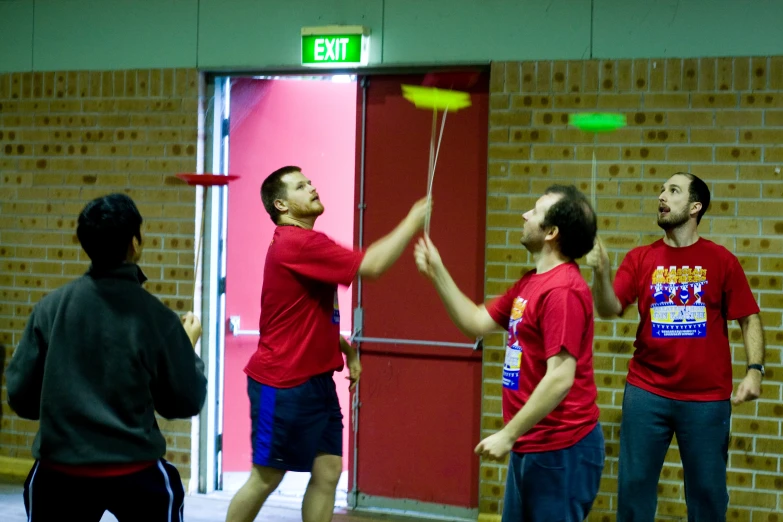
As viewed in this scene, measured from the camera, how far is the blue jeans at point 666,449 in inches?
129

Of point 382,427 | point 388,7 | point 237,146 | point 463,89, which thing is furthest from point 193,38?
point 382,427

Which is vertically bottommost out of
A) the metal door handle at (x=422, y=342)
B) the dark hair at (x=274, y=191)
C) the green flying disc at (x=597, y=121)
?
the metal door handle at (x=422, y=342)

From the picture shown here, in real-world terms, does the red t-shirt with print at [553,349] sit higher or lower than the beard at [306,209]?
lower

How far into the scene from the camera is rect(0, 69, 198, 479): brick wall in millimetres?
4730

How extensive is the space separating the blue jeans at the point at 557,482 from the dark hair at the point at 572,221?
0.52 m

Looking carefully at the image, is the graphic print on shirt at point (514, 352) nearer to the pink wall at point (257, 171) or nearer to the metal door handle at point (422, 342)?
the metal door handle at point (422, 342)

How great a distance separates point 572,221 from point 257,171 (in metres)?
2.64

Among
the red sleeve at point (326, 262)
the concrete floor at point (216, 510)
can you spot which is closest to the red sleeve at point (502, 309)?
the red sleeve at point (326, 262)

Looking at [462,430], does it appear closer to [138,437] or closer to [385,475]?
[385,475]

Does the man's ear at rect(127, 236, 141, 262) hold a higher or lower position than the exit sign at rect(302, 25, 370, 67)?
lower

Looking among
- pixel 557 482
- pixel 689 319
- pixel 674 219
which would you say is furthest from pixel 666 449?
pixel 557 482

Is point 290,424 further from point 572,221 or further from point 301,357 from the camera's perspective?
point 572,221

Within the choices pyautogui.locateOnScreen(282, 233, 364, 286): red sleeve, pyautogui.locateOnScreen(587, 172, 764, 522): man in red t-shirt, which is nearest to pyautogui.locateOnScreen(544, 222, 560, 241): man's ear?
pyautogui.locateOnScreen(587, 172, 764, 522): man in red t-shirt

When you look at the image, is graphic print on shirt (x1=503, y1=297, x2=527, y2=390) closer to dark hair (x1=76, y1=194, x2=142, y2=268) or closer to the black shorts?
the black shorts
